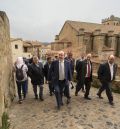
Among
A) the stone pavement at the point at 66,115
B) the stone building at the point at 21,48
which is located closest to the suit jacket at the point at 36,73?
the stone pavement at the point at 66,115

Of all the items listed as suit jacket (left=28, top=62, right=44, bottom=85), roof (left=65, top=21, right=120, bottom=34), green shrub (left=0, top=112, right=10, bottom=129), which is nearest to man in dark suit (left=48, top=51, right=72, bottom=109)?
suit jacket (left=28, top=62, right=44, bottom=85)

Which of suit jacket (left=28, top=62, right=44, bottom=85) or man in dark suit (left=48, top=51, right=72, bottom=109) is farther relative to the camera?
suit jacket (left=28, top=62, right=44, bottom=85)

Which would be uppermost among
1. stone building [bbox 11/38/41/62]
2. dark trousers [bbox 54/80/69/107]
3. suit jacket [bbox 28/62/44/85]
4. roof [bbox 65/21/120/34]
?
roof [bbox 65/21/120/34]

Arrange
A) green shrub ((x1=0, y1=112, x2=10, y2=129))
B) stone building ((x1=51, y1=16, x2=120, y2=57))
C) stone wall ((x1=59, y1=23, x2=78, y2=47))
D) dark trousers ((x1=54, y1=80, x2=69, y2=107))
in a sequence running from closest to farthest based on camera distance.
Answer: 1. green shrub ((x1=0, y1=112, x2=10, y2=129))
2. dark trousers ((x1=54, y1=80, x2=69, y2=107))
3. stone building ((x1=51, y1=16, x2=120, y2=57))
4. stone wall ((x1=59, y1=23, x2=78, y2=47))

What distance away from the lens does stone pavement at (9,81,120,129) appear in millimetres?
5938

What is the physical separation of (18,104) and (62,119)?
231 cm

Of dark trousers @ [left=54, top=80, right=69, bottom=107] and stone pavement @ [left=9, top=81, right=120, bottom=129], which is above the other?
dark trousers @ [left=54, top=80, right=69, bottom=107]

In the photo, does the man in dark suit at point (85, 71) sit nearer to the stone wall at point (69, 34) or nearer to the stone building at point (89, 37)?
the stone building at point (89, 37)

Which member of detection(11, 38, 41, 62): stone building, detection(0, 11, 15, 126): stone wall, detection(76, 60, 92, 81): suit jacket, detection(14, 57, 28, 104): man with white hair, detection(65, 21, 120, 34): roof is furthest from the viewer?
detection(11, 38, 41, 62): stone building

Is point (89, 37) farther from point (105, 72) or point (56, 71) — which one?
point (56, 71)

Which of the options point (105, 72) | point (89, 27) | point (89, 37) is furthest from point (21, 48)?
point (105, 72)

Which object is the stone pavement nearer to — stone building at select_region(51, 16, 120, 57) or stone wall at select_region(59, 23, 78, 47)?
stone building at select_region(51, 16, 120, 57)

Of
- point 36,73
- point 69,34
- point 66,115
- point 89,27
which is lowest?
point 66,115

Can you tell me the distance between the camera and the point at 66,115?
6.63 meters
